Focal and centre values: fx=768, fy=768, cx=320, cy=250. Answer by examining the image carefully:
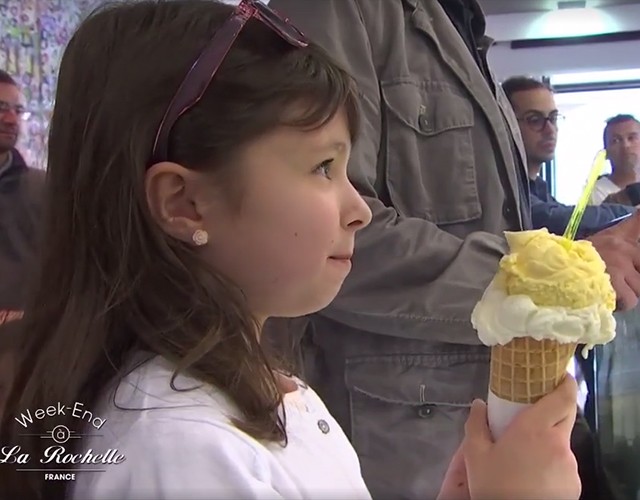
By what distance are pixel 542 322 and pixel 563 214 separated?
33 cm

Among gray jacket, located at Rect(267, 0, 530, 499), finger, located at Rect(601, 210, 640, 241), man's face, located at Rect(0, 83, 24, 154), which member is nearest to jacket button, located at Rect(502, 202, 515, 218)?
gray jacket, located at Rect(267, 0, 530, 499)

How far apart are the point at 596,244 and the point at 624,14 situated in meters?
1.10

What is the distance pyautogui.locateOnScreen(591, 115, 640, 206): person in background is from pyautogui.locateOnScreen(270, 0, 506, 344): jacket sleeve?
169 mm

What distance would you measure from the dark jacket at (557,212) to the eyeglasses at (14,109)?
1.88ft

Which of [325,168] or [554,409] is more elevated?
[325,168]

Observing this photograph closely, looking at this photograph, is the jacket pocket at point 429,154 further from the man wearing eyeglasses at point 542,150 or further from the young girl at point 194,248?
the young girl at point 194,248

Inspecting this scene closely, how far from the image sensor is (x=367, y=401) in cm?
67

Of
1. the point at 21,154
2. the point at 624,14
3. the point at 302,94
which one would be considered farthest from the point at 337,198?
the point at 624,14

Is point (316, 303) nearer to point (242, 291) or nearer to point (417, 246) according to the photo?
point (242, 291)

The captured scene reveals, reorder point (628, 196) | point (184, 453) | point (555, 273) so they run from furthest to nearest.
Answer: point (628, 196) < point (555, 273) < point (184, 453)

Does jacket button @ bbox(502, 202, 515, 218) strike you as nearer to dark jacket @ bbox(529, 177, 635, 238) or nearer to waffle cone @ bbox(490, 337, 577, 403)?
dark jacket @ bbox(529, 177, 635, 238)

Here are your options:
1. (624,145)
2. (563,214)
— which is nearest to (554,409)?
(563,214)

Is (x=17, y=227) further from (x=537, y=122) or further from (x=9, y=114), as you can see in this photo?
(x=537, y=122)

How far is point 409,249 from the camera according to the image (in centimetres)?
64
